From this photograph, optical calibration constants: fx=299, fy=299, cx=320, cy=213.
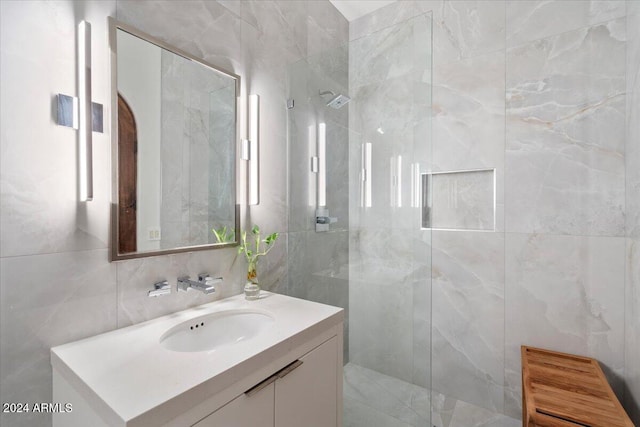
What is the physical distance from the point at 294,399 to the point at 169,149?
1.06m

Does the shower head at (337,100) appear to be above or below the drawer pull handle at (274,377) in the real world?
above

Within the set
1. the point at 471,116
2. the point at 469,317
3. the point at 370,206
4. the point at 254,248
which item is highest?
the point at 471,116

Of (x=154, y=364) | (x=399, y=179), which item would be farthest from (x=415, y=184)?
(x=154, y=364)

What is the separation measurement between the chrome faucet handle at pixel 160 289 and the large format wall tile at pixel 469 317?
5.22 ft

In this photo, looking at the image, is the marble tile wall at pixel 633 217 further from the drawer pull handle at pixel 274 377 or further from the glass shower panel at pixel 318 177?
the drawer pull handle at pixel 274 377

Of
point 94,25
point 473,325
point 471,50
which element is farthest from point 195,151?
point 473,325

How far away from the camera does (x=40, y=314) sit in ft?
2.91

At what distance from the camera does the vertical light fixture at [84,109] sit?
0.95 metres

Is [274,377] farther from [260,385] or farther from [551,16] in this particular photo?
[551,16]

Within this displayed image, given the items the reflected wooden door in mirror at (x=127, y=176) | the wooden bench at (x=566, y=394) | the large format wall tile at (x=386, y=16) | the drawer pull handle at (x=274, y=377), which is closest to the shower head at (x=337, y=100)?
the large format wall tile at (x=386, y=16)

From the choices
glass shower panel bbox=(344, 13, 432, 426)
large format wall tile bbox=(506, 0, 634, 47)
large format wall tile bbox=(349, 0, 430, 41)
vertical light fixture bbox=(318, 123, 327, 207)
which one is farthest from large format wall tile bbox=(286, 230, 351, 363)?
large format wall tile bbox=(506, 0, 634, 47)

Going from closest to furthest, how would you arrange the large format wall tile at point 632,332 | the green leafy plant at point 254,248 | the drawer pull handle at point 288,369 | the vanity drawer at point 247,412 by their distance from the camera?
the vanity drawer at point 247,412, the drawer pull handle at point 288,369, the large format wall tile at point 632,332, the green leafy plant at point 254,248

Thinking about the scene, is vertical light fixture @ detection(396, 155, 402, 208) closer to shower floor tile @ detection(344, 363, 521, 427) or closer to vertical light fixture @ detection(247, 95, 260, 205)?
vertical light fixture @ detection(247, 95, 260, 205)

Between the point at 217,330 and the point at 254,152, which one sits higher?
the point at 254,152
